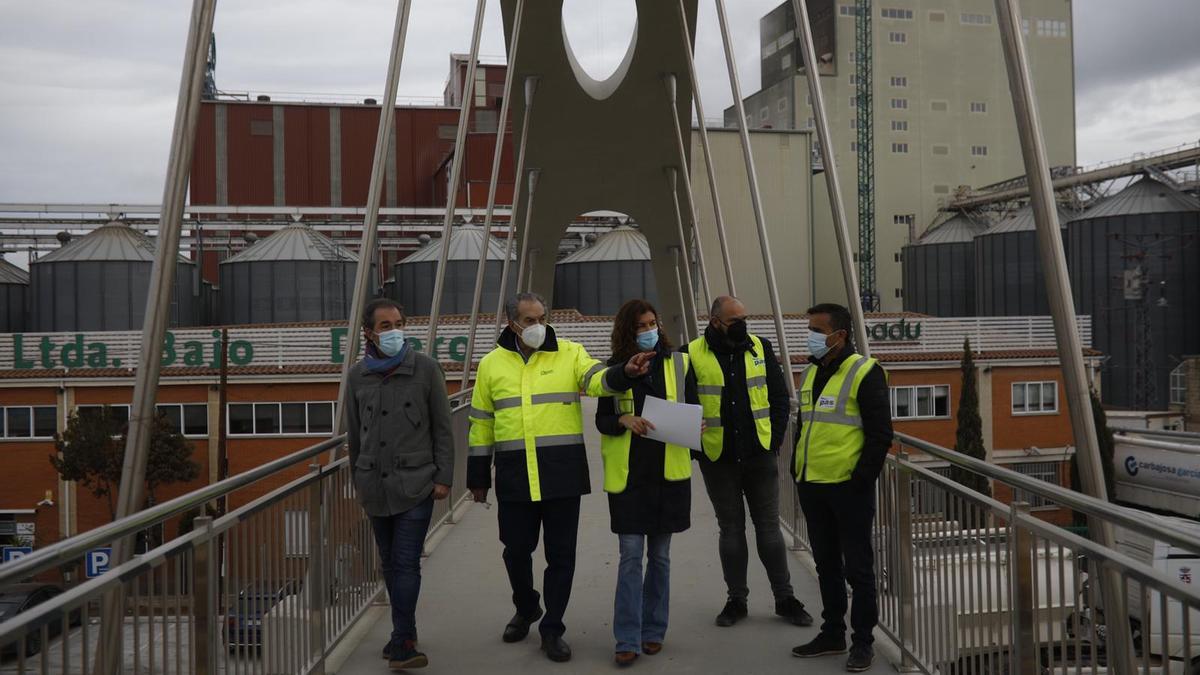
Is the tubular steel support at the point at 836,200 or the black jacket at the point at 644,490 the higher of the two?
the tubular steel support at the point at 836,200

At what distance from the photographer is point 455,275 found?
35312 millimetres

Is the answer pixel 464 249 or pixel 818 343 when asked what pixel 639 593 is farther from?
pixel 464 249

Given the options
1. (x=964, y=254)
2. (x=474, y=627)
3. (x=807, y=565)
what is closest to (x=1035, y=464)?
(x=964, y=254)

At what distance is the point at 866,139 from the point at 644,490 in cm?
5077

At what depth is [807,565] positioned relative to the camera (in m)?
5.94

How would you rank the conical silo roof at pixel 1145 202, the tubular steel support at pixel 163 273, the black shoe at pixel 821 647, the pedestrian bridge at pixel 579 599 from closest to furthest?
the pedestrian bridge at pixel 579 599 → the tubular steel support at pixel 163 273 → the black shoe at pixel 821 647 → the conical silo roof at pixel 1145 202

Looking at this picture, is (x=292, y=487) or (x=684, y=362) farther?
(x=684, y=362)

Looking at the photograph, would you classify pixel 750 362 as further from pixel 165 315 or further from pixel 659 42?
pixel 659 42

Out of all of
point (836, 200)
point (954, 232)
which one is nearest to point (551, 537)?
point (836, 200)

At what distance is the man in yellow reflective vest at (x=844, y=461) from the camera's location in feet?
12.9

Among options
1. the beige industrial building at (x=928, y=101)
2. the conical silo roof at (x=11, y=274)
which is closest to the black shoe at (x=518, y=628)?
the conical silo roof at (x=11, y=274)

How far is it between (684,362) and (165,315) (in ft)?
6.88

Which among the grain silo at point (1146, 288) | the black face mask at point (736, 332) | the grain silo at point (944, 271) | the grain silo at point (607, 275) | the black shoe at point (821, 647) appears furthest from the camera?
the grain silo at point (944, 271)

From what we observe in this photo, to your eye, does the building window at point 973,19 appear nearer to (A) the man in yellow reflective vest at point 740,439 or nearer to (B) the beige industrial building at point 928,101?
(B) the beige industrial building at point 928,101
